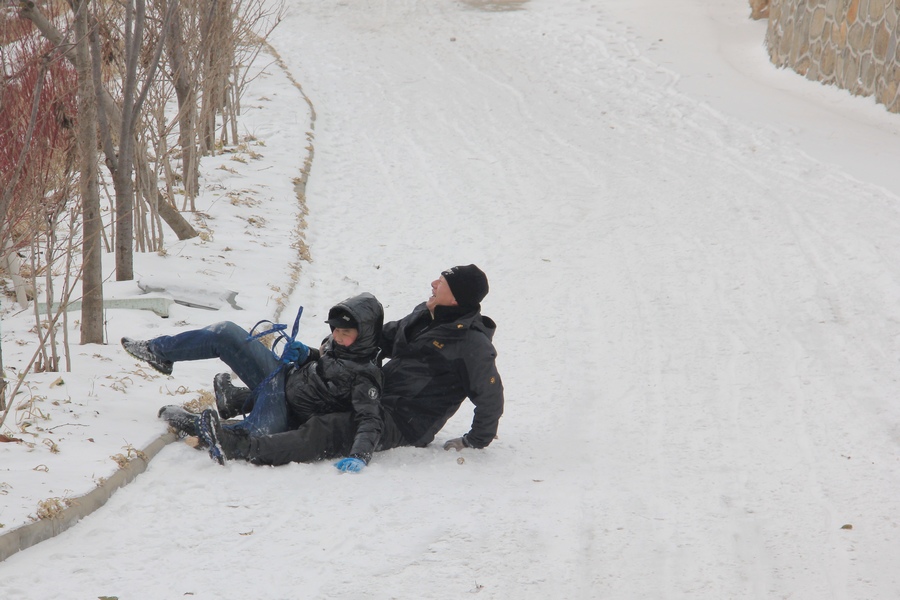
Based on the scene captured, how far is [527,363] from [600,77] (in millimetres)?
7839

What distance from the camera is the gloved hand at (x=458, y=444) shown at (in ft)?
13.4

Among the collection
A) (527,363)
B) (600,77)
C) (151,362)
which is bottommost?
(527,363)

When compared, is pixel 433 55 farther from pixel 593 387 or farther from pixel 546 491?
pixel 546 491

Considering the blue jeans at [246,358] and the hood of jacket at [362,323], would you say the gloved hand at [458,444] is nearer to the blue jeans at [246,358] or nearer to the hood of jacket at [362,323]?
the hood of jacket at [362,323]

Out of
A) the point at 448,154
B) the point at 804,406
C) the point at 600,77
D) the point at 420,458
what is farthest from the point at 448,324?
the point at 600,77

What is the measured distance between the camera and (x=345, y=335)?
13.0ft

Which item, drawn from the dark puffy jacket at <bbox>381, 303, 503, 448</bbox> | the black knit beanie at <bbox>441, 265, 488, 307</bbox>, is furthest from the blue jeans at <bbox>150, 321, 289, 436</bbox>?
the black knit beanie at <bbox>441, 265, 488, 307</bbox>

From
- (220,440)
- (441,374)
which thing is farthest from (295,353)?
(441,374)

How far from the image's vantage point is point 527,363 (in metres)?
5.29

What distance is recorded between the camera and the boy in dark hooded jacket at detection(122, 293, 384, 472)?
3.86 meters

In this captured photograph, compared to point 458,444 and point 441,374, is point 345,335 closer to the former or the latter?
point 441,374

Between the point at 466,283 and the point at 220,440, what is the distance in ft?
3.99

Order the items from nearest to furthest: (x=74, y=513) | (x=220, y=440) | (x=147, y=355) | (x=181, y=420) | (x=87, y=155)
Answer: (x=74, y=513), (x=220, y=440), (x=181, y=420), (x=147, y=355), (x=87, y=155)

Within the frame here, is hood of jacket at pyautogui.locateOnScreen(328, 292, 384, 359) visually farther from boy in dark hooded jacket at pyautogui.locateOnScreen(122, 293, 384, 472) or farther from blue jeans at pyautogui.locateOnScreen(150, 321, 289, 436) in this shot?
blue jeans at pyautogui.locateOnScreen(150, 321, 289, 436)
